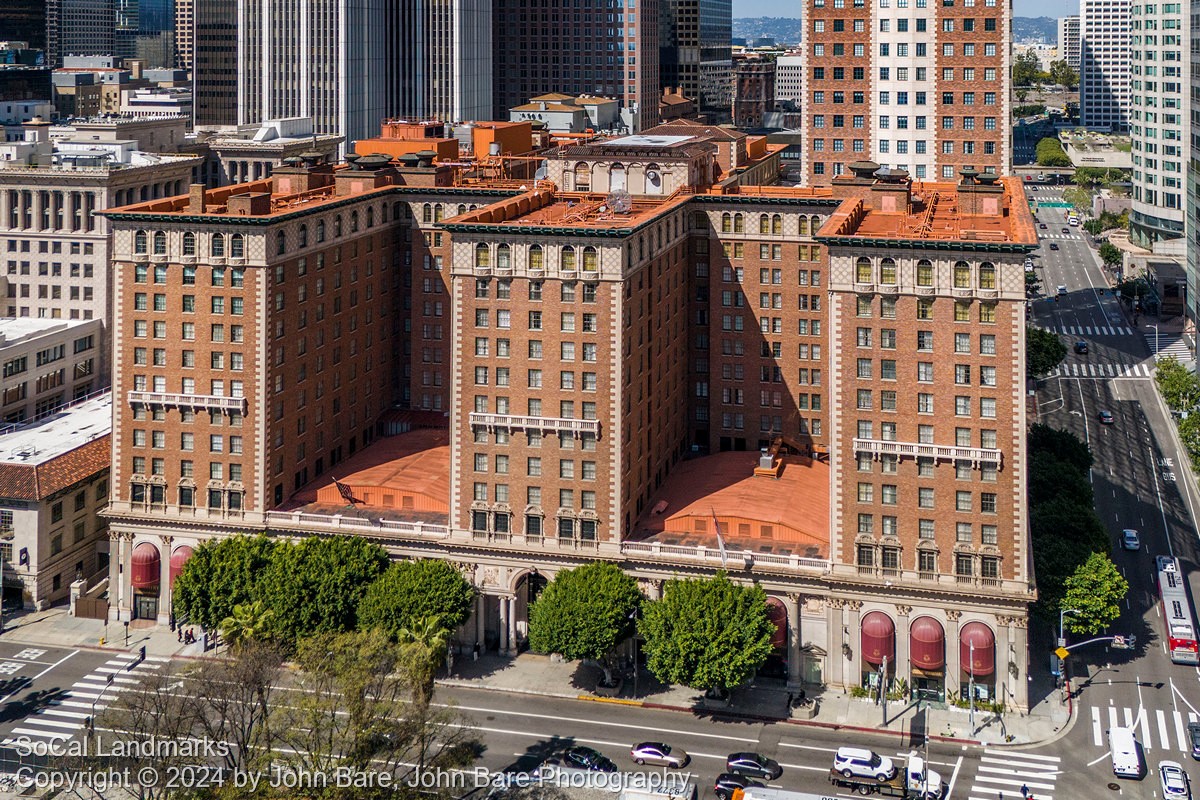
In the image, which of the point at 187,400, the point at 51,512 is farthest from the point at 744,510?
the point at 51,512

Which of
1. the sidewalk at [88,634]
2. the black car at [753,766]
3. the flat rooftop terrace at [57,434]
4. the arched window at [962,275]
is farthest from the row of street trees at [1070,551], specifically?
the flat rooftop terrace at [57,434]

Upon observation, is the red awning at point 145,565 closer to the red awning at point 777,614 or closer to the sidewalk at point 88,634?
the sidewalk at point 88,634

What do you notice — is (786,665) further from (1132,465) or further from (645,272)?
(1132,465)

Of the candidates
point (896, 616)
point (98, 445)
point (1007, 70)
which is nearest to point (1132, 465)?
point (1007, 70)

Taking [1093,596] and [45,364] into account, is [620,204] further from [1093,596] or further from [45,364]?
[45,364]

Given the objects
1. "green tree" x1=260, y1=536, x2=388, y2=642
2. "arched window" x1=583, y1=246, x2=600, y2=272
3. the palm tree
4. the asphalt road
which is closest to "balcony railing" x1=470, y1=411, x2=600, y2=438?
"arched window" x1=583, y1=246, x2=600, y2=272

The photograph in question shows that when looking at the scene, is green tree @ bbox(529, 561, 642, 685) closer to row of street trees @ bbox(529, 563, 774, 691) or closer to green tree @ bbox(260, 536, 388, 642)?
row of street trees @ bbox(529, 563, 774, 691)
